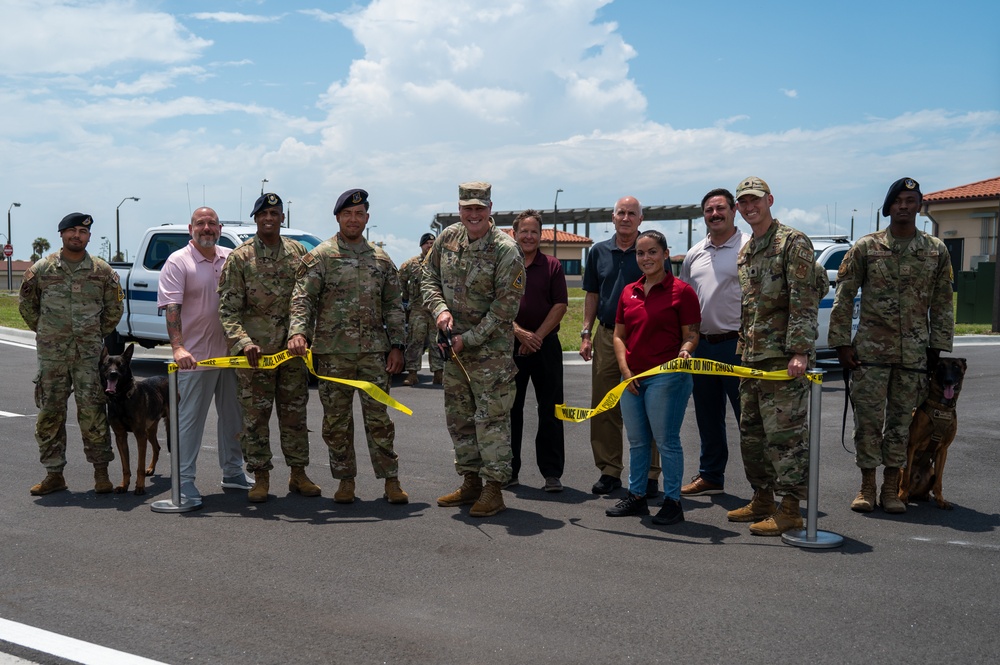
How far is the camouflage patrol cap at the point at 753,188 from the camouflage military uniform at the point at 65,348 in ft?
15.3

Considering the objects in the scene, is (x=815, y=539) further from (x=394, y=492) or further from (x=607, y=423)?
(x=394, y=492)

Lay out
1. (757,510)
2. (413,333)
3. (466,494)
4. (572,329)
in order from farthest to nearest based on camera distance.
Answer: (572,329) < (413,333) < (466,494) < (757,510)

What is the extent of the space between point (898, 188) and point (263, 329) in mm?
4497

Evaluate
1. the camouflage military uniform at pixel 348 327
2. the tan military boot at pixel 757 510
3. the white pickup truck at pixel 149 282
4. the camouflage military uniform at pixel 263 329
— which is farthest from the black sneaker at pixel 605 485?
the white pickup truck at pixel 149 282

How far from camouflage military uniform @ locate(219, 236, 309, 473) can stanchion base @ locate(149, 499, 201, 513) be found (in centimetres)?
48

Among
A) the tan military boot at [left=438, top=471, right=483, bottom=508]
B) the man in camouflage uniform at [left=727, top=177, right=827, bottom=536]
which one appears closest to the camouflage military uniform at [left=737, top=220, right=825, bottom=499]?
the man in camouflage uniform at [left=727, top=177, right=827, bottom=536]

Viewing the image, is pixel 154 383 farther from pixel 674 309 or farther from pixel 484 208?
pixel 674 309

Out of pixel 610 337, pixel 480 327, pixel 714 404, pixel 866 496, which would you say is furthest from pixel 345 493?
pixel 866 496

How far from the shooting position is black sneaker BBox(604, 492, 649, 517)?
600cm

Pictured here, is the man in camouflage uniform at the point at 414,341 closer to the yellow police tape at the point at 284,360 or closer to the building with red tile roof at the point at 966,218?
the yellow police tape at the point at 284,360

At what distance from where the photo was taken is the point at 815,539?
5273 mm

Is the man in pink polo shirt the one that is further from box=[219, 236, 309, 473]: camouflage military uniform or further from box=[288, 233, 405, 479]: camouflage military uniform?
box=[288, 233, 405, 479]: camouflage military uniform

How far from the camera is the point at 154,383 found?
7.24 metres

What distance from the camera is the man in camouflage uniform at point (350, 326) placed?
6215 mm
